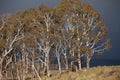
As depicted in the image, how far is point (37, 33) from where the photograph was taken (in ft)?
174

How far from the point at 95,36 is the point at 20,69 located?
47.8 feet

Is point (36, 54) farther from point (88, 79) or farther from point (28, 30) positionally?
point (88, 79)

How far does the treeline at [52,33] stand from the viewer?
5078cm

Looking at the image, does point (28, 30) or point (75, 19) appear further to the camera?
point (28, 30)

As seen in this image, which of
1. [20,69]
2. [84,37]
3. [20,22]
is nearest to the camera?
[84,37]

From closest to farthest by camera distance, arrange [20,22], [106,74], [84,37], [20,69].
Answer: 1. [106,74]
2. [84,37]
3. [20,22]
4. [20,69]

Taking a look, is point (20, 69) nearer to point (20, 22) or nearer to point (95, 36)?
point (20, 22)

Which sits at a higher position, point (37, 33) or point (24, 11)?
point (24, 11)

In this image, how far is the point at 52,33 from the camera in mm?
53656

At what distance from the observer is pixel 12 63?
58.8 m

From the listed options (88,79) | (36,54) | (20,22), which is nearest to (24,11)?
(20,22)

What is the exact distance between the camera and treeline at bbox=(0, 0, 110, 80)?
50.8 metres

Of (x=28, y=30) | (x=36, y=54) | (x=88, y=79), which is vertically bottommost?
(x=88, y=79)

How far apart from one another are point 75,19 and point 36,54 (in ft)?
31.3
